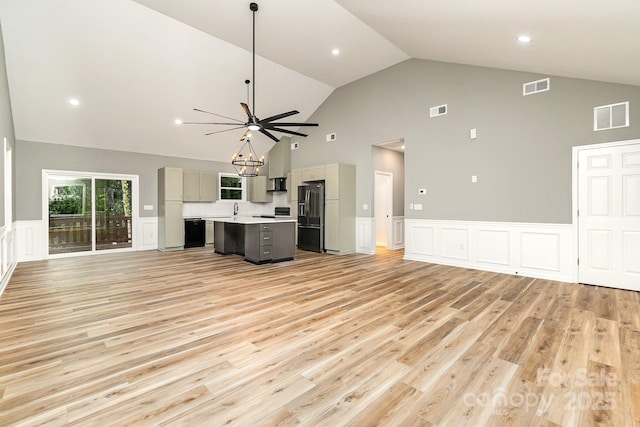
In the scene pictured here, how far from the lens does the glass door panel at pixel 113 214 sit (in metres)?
7.30

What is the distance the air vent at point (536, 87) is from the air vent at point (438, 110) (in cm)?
130

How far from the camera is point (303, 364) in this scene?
85.0 inches

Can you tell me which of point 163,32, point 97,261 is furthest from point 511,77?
point 97,261

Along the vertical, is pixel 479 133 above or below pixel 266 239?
above

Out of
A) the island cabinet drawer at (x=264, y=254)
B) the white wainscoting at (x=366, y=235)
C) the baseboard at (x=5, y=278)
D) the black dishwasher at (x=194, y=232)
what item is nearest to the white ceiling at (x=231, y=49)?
the black dishwasher at (x=194, y=232)

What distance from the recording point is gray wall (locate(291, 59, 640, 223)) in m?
4.37

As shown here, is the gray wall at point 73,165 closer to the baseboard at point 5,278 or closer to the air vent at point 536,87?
the baseboard at point 5,278

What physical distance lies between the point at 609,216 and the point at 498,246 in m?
1.47

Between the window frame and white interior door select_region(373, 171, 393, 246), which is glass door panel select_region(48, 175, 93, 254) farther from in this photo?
white interior door select_region(373, 171, 393, 246)

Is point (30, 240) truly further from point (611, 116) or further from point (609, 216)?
point (611, 116)

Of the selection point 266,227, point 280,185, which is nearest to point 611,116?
point 266,227

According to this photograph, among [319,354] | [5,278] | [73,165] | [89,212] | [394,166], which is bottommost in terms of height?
[319,354]

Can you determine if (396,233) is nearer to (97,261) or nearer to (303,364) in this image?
(303,364)

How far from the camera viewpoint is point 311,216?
750cm
